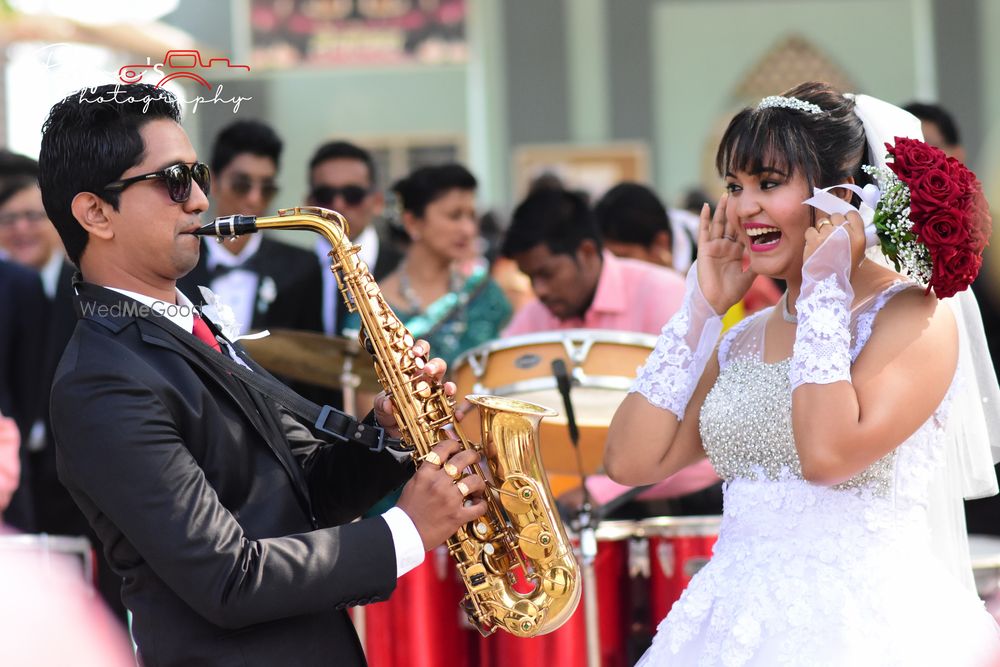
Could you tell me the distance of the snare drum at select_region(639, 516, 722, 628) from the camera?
174 inches

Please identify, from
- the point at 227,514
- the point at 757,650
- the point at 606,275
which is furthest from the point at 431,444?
the point at 606,275

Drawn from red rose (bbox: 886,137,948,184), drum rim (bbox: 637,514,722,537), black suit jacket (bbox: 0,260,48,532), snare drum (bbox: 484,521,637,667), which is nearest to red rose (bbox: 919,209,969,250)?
red rose (bbox: 886,137,948,184)

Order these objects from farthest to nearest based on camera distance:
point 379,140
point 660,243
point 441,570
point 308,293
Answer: point 379,140, point 660,243, point 308,293, point 441,570

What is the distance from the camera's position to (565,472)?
4.39 metres

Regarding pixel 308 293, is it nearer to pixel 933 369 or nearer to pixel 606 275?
pixel 606 275

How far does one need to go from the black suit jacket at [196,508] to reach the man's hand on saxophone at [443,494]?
101 millimetres

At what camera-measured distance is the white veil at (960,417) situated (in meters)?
2.90

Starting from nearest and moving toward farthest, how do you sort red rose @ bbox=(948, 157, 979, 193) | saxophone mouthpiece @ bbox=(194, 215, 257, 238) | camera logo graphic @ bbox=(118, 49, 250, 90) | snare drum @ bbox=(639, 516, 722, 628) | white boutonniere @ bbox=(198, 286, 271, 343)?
1. saxophone mouthpiece @ bbox=(194, 215, 257, 238)
2. red rose @ bbox=(948, 157, 979, 193)
3. white boutonniere @ bbox=(198, 286, 271, 343)
4. camera logo graphic @ bbox=(118, 49, 250, 90)
5. snare drum @ bbox=(639, 516, 722, 628)

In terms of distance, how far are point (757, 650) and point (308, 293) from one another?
3.59 meters

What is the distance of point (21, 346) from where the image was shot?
575 cm

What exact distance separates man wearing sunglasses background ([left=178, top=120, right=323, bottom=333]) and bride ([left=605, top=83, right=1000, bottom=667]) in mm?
2990

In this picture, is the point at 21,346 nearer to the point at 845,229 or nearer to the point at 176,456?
the point at 176,456

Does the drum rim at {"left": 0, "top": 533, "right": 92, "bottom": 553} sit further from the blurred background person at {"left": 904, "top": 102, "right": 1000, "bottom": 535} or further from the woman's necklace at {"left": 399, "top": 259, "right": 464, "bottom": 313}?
the blurred background person at {"left": 904, "top": 102, "right": 1000, "bottom": 535}

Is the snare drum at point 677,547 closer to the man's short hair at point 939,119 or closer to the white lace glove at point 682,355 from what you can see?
the white lace glove at point 682,355
